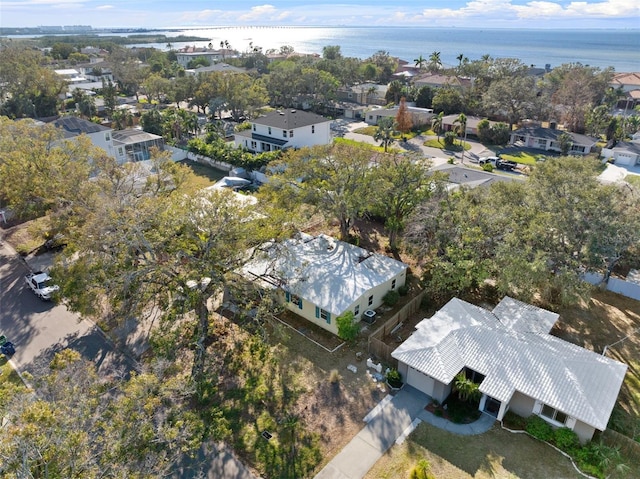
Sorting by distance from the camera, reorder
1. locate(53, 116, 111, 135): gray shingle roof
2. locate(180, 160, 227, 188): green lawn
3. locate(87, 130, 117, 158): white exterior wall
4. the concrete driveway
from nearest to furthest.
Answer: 1. the concrete driveway
2. locate(180, 160, 227, 188): green lawn
3. locate(87, 130, 117, 158): white exterior wall
4. locate(53, 116, 111, 135): gray shingle roof

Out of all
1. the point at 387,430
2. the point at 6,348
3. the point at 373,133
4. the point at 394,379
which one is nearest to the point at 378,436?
the point at 387,430

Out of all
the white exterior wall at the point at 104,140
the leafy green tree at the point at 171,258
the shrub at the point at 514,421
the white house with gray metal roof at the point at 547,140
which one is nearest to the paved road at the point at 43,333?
the leafy green tree at the point at 171,258

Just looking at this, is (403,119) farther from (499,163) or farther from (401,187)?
(401,187)

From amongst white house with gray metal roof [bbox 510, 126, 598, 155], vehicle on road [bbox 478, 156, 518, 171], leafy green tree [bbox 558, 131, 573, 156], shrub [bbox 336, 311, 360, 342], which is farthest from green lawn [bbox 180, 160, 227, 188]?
leafy green tree [bbox 558, 131, 573, 156]

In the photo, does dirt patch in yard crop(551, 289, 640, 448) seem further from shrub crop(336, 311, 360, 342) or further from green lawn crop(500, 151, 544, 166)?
green lawn crop(500, 151, 544, 166)

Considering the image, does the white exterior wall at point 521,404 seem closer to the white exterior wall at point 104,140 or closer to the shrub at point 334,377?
the shrub at point 334,377
